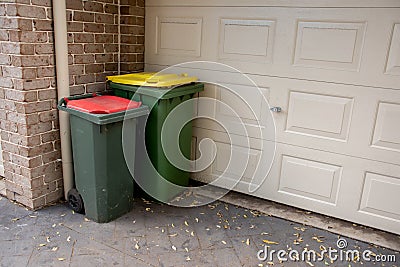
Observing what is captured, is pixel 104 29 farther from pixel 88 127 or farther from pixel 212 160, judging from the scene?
pixel 212 160

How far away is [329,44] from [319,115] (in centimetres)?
57

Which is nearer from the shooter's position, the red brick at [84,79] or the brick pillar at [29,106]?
the brick pillar at [29,106]

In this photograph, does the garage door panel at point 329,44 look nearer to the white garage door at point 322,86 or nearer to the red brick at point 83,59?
the white garage door at point 322,86

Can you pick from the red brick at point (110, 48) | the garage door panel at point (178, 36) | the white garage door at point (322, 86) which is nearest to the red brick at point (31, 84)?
the red brick at point (110, 48)

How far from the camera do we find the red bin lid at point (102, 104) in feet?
8.60

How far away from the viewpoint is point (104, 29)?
10.6ft

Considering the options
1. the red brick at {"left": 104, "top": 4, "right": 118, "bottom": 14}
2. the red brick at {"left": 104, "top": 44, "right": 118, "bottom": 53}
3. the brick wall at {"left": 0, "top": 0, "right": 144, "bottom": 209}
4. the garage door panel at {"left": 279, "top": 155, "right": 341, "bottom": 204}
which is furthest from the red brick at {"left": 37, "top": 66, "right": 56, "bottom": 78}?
the garage door panel at {"left": 279, "top": 155, "right": 341, "bottom": 204}

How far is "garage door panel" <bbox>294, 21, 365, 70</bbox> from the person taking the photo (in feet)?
8.79

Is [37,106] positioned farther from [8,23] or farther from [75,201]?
[75,201]

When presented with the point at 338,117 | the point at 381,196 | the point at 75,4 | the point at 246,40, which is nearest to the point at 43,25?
the point at 75,4

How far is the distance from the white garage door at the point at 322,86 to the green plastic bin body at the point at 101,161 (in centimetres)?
106

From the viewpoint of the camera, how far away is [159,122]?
296 cm

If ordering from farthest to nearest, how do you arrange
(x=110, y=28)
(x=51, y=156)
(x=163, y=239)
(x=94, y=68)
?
(x=110, y=28) < (x=94, y=68) < (x=51, y=156) < (x=163, y=239)

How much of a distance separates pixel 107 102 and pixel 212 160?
1.24 metres
